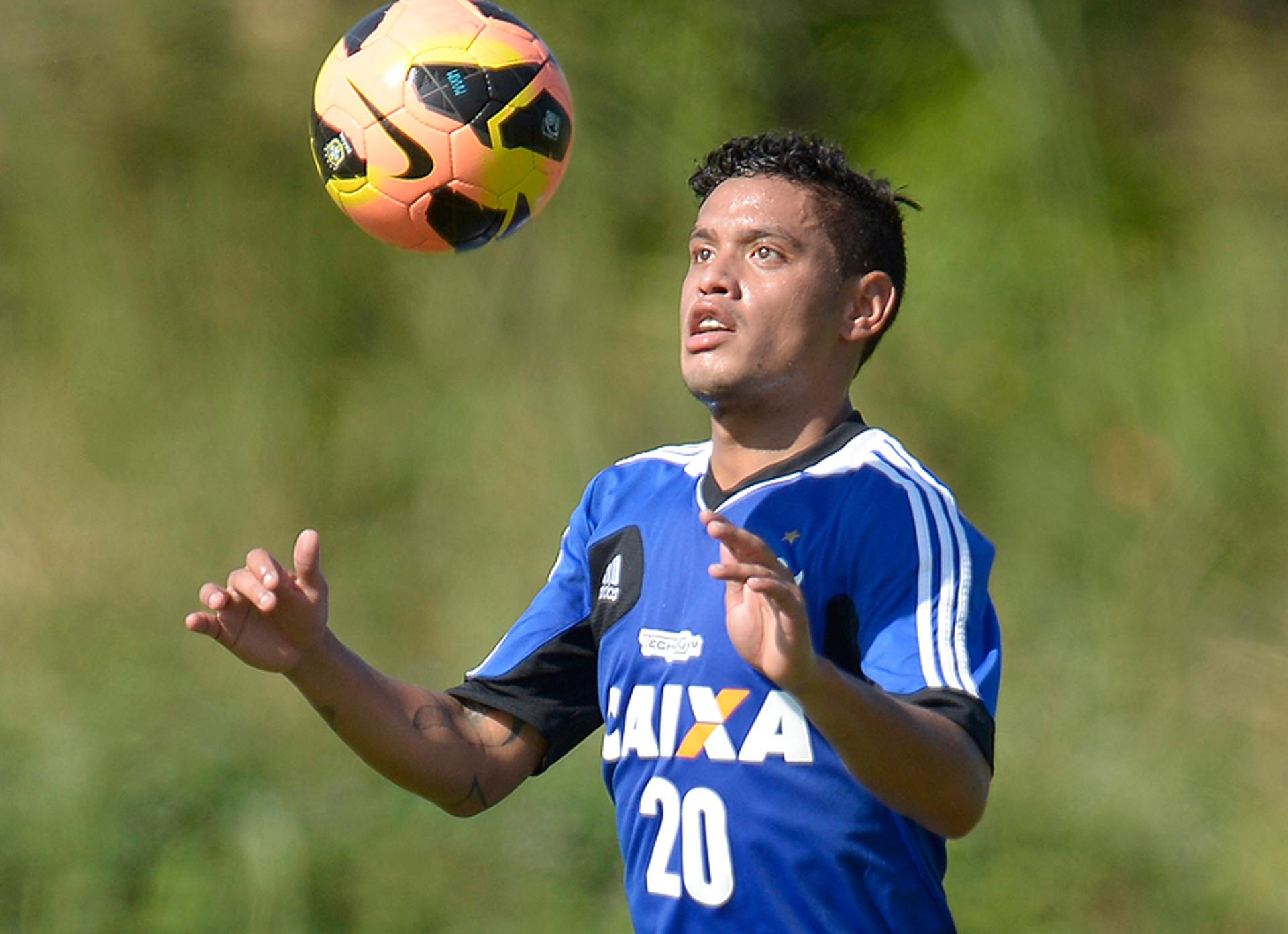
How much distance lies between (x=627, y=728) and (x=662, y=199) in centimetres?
512

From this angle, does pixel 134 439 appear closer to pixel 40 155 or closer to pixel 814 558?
pixel 40 155

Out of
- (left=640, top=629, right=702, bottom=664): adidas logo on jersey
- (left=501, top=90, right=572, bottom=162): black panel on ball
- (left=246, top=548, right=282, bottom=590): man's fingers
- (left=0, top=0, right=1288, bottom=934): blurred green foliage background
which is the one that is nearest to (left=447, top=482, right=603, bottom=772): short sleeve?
(left=640, top=629, right=702, bottom=664): adidas logo on jersey

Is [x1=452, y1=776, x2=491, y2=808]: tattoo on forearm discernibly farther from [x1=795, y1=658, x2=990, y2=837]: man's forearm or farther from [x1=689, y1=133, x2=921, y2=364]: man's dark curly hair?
[x1=689, y1=133, x2=921, y2=364]: man's dark curly hair

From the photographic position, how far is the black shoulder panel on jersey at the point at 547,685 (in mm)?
3248

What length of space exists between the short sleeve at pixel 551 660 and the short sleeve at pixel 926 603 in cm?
67

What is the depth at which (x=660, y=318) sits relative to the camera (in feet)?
24.9

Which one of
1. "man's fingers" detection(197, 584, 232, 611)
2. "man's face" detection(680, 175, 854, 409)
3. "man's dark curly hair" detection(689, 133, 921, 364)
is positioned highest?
"man's dark curly hair" detection(689, 133, 921, 364)

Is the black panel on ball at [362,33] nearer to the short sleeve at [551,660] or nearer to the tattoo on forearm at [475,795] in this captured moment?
the short sleeve at [551,660]

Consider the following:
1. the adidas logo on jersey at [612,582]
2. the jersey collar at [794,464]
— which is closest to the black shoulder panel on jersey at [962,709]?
the jersey collar at [794,464]

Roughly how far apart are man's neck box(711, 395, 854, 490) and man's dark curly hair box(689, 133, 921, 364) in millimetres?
247

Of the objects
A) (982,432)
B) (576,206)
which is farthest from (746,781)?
(576,206)

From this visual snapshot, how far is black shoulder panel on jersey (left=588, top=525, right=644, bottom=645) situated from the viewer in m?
3.06

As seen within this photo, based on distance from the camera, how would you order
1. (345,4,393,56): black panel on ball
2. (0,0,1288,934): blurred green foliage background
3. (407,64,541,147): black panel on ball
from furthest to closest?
(0,0,1288,934): blurred green foliage background < (345,4,393,56): black panel on ball < (407,64,541,147): black panel on ball

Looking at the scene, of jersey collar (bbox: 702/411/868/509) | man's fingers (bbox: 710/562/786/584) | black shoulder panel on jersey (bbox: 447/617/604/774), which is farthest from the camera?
black shoulder panel on jersey (bbox: 447/617/604/774)
